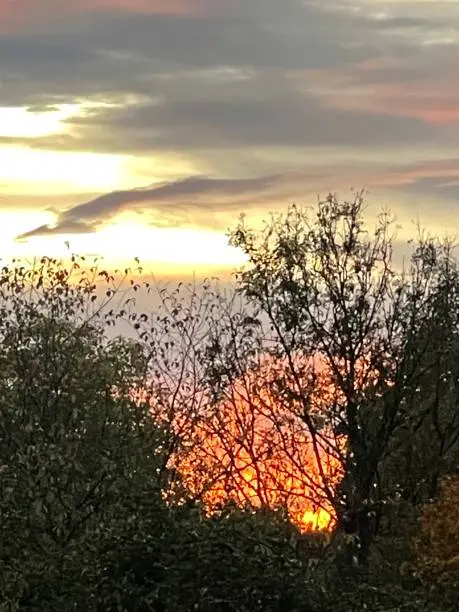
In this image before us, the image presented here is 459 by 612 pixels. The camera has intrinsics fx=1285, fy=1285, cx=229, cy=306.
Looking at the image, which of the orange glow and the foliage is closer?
the foliage

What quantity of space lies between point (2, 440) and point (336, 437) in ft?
54.4

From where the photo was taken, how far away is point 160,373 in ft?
94.0

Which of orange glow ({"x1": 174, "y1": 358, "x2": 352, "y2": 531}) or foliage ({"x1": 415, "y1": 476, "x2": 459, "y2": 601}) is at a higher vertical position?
orange glow ({"x1": 174, "y1": 358, "x2": 352, "y2": 531})

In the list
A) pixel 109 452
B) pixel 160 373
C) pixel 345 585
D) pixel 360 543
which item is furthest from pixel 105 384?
pixel 360 543

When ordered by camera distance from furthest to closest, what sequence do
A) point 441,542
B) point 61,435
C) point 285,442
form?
point 285,442 → point 441,542 → point 61,435

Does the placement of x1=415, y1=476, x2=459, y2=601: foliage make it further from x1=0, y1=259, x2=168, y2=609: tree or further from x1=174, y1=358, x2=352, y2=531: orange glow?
x1=0, y1=259, x2=168, y2=609: tree

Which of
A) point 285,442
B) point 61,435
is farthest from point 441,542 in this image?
point 61,435

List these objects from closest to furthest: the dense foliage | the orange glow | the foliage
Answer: the dense foliage → the foliage → the orange glow

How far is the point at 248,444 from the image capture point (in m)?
34.8

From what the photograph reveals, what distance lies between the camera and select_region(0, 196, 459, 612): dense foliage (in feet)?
40.1

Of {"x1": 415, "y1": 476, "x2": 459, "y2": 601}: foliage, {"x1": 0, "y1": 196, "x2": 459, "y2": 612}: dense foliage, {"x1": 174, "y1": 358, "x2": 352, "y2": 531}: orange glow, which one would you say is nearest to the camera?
{"x1": 0, "y1": 196, "x2": 459, "y2": 612}: dense foliage

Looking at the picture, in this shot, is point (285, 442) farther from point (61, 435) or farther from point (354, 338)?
point (61, 435)

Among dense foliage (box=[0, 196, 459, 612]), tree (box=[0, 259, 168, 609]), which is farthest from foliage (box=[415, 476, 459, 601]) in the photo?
tree (box=[0, 259, 168, 609])

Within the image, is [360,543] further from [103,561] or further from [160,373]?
[103,561]
